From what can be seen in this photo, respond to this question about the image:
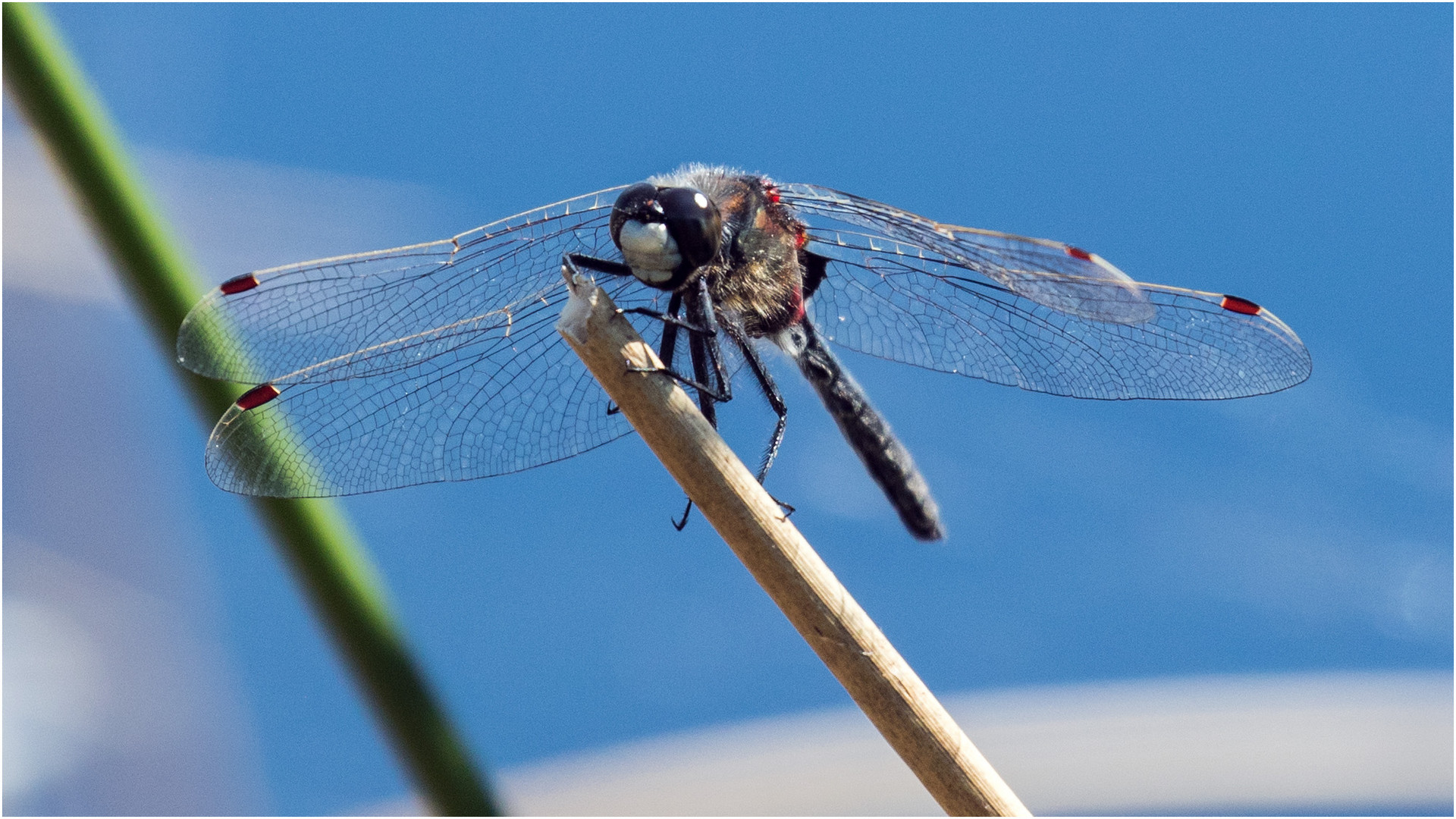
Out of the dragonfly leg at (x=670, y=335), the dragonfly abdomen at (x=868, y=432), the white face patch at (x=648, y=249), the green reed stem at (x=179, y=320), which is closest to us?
the green reed stem at (x=179, y=320)

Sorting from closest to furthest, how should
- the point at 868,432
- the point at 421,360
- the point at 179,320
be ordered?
the point at 179,320
the point at 421,360
the point at 868,432

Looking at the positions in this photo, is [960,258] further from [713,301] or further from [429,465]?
[429,465]

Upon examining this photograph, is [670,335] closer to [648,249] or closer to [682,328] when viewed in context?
[682,328]

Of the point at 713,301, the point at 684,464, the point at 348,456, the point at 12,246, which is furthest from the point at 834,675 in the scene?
the point at 12,246

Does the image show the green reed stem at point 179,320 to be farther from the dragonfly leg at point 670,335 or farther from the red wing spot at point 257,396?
the dragonfly leg at point 670,335

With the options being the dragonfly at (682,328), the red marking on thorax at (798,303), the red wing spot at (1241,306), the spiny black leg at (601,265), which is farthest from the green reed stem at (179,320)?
the red wing spot at (1241,306)

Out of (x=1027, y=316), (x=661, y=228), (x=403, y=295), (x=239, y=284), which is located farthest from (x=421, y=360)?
(x=1027, y=316)

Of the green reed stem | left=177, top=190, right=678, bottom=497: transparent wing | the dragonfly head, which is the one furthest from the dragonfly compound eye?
the green reed stem

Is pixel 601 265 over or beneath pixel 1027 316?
over
